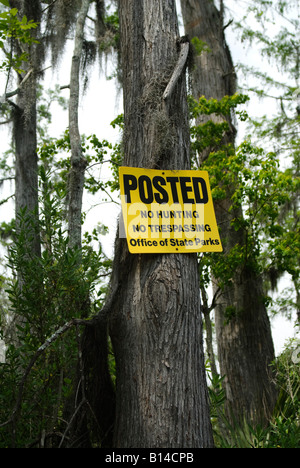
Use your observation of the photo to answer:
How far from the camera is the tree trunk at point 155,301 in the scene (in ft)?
9.04

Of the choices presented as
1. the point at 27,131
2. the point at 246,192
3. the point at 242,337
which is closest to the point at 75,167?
the point at 246,192

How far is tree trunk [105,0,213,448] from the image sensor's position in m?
2.76

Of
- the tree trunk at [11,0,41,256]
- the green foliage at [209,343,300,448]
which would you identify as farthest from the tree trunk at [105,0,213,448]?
the tree trunk at [11,0,41,256]

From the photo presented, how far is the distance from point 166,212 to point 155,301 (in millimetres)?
617

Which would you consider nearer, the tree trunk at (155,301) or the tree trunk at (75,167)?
the tree trunk at (155,301)

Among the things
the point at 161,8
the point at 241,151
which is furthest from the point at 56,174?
the point at 161,8

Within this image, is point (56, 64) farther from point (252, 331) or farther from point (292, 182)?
point (252, 331)

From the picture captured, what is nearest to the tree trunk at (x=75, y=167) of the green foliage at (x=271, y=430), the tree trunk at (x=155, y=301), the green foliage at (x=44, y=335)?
the green foliage at (x=44, y=335)

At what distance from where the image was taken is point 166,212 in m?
3.22

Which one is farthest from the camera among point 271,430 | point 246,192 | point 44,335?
point 246,192

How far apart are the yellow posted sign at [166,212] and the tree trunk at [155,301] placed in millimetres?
83

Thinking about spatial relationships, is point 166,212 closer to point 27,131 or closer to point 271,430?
point 271,430

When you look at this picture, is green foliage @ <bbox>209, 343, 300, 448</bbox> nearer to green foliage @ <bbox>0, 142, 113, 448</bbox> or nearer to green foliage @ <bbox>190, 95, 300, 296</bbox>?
green foliage @ <bbox>0, 142, 113, 448</bbox>

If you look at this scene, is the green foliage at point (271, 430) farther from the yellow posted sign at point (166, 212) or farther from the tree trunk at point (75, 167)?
the tree trunk at point (75, 167)
